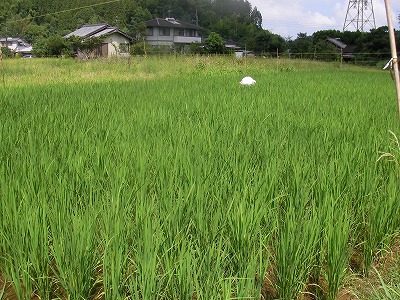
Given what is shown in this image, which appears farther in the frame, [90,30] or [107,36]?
[90,30]

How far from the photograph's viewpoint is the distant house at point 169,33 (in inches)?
1410

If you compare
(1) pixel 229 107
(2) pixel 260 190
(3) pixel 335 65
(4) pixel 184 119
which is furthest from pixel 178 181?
(3) pixel 335 65

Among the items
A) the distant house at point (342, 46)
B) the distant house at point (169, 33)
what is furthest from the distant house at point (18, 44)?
the distant house at point (342, 46)

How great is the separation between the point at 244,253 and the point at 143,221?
390mm

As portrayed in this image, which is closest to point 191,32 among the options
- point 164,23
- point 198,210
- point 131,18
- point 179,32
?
point 179,32

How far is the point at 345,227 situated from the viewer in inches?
64.6

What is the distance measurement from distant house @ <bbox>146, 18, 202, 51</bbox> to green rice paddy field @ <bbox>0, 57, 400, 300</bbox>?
108 feet

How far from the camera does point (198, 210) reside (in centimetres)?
169

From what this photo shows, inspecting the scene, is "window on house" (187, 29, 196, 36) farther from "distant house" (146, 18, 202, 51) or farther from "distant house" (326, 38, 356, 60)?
"distant house" (326, 38, 356, 60)

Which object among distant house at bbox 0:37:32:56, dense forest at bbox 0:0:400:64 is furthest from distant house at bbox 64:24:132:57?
distant house at bbox 0:37:32:56

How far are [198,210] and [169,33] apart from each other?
36842mm

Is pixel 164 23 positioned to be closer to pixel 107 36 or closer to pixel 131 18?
pixel 107 36

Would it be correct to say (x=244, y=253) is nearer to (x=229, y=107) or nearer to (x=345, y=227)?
(x=345, y=227)

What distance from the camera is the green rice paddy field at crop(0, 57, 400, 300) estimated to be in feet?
4.71
